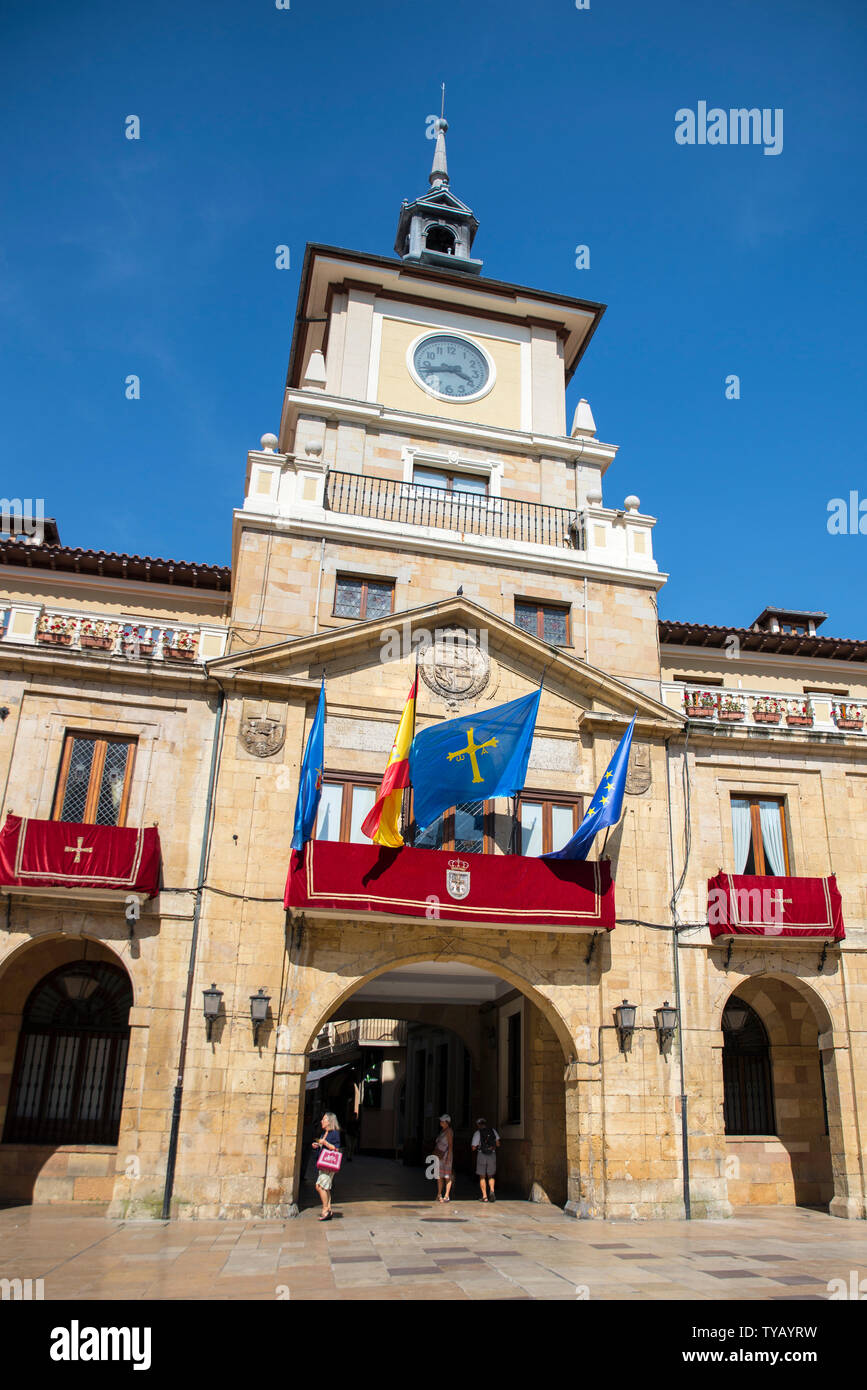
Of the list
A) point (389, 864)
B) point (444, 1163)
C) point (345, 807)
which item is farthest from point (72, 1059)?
point (444, 1163)

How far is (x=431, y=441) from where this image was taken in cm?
2416

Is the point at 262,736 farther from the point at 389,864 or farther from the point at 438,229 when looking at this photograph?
the point at 438,229

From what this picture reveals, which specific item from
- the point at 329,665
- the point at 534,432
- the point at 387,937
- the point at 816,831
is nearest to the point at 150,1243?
the point at 387,937

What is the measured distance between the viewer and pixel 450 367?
2581 centimetres

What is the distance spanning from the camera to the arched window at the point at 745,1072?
19.6m

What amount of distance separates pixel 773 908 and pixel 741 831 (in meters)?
1.88

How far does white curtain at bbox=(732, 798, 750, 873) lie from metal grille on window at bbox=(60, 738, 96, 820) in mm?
12030

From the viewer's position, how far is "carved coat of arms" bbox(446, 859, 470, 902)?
16609mm

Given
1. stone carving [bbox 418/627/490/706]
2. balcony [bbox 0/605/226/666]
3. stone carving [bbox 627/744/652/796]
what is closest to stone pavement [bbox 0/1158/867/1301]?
stone carving [bbox 627/744/652/796]
